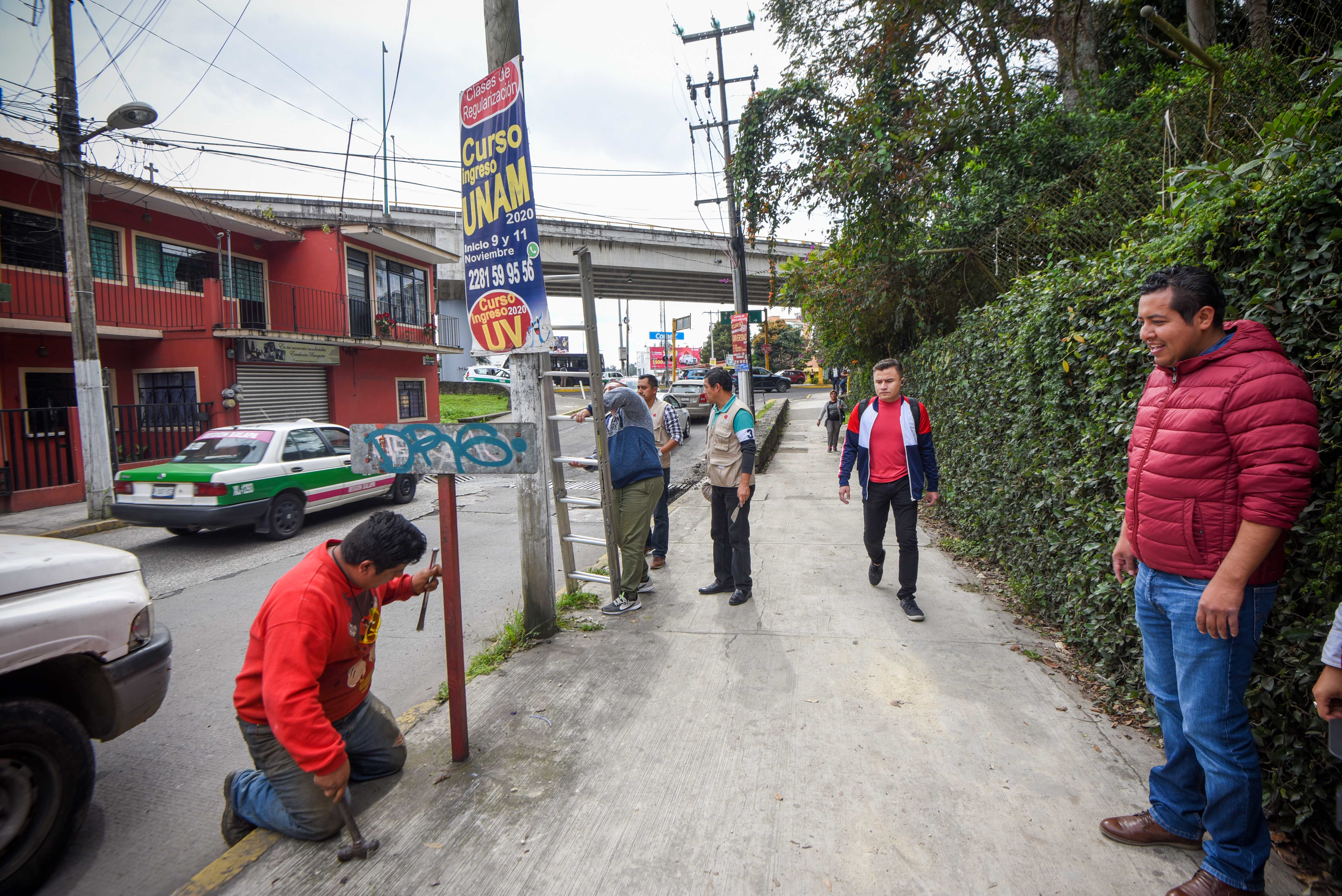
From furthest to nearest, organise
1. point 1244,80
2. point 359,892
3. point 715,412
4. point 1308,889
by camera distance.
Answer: point 1244,80
point 715,412
point 359,892
point 1308,889

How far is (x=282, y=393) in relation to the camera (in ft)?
59.6

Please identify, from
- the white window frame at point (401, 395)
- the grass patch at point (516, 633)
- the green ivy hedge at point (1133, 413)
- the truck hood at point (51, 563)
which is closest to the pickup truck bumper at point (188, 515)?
the grass patch at point (516, 633)

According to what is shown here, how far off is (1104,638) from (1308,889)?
4.62 feet

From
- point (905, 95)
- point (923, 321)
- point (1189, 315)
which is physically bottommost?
point (1189, 315)

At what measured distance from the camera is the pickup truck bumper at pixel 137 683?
2.83 m

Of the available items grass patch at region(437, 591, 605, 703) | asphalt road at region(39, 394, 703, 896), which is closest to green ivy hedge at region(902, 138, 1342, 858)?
grass patch at region(437, 591, 605, 703)

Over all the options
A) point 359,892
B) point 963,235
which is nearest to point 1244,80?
point 963,235

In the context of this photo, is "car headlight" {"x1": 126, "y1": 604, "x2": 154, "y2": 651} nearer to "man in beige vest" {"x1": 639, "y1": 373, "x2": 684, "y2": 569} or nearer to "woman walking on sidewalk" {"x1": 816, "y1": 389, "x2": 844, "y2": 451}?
"man in beige vest" {"x1": 639, "y1": 373, "x2": 684, "y2": 569}

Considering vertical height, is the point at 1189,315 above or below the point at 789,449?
above

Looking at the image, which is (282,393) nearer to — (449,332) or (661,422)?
(661,422)

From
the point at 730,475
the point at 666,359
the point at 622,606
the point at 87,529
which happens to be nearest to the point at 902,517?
the point at 730,475

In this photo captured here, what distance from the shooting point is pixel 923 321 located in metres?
9.88

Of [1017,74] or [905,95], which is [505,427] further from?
[1017,74]

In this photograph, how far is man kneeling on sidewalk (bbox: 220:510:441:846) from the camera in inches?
95.0
